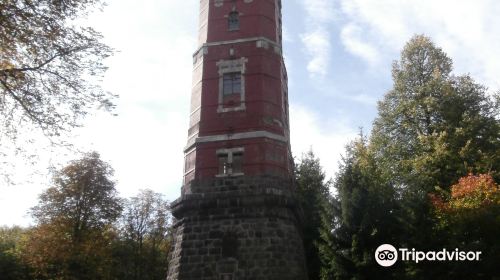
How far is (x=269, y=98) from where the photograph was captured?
21141 millimetres

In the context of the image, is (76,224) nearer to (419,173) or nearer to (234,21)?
(234,21)

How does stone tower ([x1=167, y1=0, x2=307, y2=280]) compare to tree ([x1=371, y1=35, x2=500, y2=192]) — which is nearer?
stone tower ([x1=167, y1=0, x2=307, y2=280])

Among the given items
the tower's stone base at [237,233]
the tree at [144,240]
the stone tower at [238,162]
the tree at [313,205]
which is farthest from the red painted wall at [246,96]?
the tree at [144,240]

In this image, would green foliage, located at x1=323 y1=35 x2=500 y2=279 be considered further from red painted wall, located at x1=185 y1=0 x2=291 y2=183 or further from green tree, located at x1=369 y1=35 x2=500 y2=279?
red painted wall, located at x1=185 y1=0 x2=291 y2=183

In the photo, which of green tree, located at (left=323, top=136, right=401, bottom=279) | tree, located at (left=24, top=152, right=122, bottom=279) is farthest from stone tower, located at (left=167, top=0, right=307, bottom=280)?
tree, located at (left=24, top=152, right=122, bottom=279)

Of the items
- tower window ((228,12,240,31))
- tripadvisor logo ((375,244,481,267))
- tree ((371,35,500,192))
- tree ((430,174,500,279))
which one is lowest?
tripadvisor logo ((375,244,481,267))

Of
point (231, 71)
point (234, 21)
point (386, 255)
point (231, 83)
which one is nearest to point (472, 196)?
point (386, 255)

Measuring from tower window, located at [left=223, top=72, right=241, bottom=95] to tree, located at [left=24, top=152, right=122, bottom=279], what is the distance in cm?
997

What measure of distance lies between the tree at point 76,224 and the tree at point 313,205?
39.7ft

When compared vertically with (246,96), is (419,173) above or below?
below

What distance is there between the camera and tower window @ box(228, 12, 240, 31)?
22.7 metres

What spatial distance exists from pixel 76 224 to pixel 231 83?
1402 cm

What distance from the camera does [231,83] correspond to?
21.4 m

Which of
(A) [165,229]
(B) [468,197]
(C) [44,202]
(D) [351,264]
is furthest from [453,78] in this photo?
(C) [44,202]
